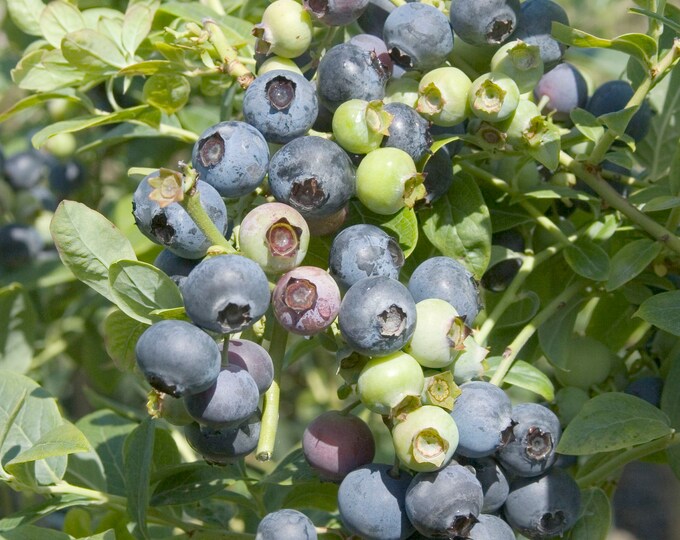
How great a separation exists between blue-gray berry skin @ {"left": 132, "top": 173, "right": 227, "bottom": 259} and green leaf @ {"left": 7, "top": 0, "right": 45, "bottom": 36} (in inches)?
27.9

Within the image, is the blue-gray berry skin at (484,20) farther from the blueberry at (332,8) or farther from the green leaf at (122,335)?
the green leaf at (122,335)

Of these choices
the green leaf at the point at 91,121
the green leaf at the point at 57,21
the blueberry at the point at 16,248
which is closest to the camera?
the green leaf at the point at 91,121

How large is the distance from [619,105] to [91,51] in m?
0.75

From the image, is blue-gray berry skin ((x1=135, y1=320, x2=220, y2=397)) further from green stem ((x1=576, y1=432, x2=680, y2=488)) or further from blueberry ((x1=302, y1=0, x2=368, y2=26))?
green stem ((x1=576, y1=432, x2=680, y2=488))

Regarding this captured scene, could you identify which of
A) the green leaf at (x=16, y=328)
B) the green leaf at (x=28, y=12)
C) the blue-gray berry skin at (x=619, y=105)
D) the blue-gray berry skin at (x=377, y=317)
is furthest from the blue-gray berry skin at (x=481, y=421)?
the green leaf at (x=16, y=328)

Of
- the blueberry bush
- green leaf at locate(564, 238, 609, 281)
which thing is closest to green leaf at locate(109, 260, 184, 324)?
the blueberry bush

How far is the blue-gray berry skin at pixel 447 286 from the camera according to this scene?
1008 mm

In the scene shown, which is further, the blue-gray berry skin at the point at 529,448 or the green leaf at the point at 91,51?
the green leaf at the point at 91,51

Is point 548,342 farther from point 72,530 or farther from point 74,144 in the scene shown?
point 74,144

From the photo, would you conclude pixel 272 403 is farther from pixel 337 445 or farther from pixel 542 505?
pixel 542 505

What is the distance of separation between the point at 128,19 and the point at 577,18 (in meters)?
2.40

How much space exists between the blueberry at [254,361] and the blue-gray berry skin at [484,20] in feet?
1.52

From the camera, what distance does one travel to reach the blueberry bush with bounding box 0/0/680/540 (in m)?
0.93

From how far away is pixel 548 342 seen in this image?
1.26 m
